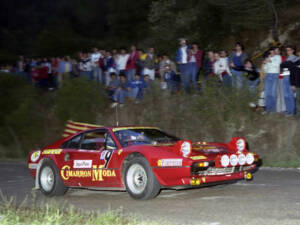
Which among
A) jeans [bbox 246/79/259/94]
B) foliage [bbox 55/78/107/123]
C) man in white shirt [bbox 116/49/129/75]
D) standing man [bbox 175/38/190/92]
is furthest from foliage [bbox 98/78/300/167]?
foliage [bbox 55/78/107/123]

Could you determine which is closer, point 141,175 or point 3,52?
point 141,175

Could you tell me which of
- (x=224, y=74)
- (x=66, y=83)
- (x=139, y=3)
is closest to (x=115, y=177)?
(x=224, y=74)

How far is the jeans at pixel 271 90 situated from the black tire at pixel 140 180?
689 centimetres

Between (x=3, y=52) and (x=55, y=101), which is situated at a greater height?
(x=3, y=52)

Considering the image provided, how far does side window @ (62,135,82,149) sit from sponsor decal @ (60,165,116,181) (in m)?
0.43

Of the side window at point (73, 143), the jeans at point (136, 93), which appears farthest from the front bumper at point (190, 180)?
the jeans at point (136, 93)

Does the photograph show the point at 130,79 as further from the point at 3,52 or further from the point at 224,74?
the point at 3,52

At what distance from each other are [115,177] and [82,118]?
32.5 ft

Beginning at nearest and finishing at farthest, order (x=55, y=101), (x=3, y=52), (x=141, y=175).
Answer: (x=141, y=175), (x=55, y=101), (x=3, y=52)

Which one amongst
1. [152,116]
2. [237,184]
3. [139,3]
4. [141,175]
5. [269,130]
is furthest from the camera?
[139,3]

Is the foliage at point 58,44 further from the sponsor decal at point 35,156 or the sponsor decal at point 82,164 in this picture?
the sponsor decal at point 82,164

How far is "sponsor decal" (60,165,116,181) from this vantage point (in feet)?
27.5

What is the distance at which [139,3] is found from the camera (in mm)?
29078

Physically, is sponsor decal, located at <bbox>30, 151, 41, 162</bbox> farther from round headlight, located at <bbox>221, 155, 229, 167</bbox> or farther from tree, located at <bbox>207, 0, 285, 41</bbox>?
tree, located at <bbox>207, 0, 285, 41</bbox>
